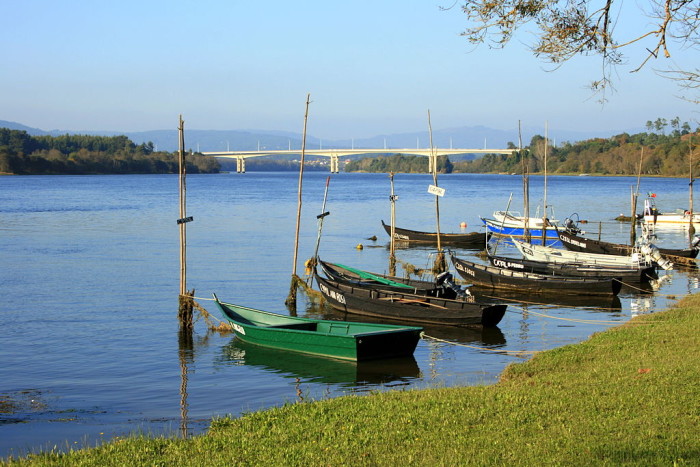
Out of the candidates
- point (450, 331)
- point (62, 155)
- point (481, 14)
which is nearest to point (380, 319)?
point (450, 331)

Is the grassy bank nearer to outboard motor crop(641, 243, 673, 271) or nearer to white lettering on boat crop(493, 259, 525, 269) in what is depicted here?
white lettering on boat crop(493, 259, 525, 269)

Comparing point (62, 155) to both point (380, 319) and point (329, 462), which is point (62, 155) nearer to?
point (380, 319)

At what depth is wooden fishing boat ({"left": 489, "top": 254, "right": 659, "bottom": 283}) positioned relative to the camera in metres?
30.7

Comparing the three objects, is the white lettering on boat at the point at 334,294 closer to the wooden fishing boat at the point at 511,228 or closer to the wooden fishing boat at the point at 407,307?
the wooden fishing boat at the point at 407,307

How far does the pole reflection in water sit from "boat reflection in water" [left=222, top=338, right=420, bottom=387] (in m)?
0.94

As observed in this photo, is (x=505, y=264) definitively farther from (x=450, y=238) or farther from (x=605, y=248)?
(x=450, y=238)

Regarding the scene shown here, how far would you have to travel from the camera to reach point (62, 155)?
7564 inches

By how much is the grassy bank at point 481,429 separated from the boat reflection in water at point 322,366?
14.7 ft

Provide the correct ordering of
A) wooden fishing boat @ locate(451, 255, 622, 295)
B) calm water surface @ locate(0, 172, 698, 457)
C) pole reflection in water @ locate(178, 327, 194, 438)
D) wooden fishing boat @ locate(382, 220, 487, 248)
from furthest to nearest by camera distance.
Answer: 1. wooden fishing boat @ locate(382, 220, 487, 248)
2. wooden fishing boat @ locate(451, 255, 622, 295)
3. calm water surface @ locate(0, 172, 698, 457)
4. pole reflection in water @ locate(178, 327, 194, 438)

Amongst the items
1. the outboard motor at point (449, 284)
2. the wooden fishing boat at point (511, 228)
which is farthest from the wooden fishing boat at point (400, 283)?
the wooden fishing boat at point (511, 228)

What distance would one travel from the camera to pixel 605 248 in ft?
131

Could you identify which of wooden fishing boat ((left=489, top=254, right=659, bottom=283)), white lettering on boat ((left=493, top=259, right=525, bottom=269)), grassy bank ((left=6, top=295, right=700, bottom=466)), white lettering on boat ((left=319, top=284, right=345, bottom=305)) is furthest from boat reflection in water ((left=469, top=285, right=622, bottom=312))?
grassy bank ((left=6, top=295, right=700, bottom=466))

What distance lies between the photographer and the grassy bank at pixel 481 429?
8.36 metres

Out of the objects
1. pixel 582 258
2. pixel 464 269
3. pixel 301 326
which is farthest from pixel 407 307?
pixel 582 258
